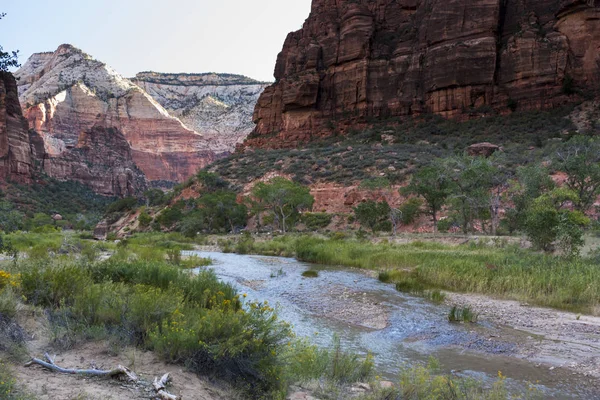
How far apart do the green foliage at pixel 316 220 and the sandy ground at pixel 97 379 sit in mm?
31192

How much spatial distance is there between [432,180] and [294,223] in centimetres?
1398

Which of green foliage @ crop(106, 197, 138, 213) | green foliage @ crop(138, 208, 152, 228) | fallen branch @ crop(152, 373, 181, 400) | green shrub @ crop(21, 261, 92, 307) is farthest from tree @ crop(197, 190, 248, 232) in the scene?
fallen branch @ crop(152, 373, 181, 400)

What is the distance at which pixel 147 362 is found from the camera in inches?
165

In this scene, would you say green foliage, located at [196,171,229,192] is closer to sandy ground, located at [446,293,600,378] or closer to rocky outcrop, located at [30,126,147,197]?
sandy ground, located at [446,293,600,378]

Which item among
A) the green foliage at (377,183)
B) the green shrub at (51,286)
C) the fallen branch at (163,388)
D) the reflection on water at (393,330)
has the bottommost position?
the reflection on water at (393,330)

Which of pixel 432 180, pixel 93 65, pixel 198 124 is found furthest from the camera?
pixel 198 124

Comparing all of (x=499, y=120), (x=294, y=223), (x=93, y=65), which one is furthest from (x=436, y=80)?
(x=93, y=65)

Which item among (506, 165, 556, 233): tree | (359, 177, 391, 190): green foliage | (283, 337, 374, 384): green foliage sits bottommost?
(283, 337, 374, 384): green foliage

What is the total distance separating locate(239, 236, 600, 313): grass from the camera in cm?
967

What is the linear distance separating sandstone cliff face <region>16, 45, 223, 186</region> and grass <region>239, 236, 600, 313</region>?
343 ft

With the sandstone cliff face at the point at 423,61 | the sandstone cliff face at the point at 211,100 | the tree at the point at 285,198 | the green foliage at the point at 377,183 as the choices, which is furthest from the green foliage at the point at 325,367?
the sandstone cliff face at the point at 211,100

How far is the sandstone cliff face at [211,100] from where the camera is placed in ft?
489

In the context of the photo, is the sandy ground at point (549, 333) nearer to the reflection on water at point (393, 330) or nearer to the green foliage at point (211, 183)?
the reflection on water at point (393, 330)

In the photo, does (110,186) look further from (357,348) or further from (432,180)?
(357,348)
